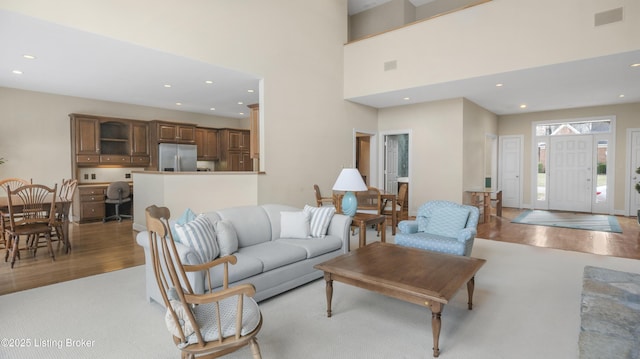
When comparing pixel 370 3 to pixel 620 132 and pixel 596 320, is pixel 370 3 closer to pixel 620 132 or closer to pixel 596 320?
pixel 620 132

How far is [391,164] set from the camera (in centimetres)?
828

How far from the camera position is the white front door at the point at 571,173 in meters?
8.50

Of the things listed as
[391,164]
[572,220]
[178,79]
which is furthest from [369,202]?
[572,220]

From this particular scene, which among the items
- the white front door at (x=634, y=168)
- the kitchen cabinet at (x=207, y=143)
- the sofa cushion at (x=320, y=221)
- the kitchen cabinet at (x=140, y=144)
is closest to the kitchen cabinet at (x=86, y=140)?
the kitchen cabinet at (x=140, y=144)

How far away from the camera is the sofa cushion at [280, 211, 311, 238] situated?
376 cm

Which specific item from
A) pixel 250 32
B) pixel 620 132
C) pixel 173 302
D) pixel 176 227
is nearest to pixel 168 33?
pixel 250 32

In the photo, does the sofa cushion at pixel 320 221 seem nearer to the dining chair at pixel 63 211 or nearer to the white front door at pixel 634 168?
the dining chair at pixel 63 211

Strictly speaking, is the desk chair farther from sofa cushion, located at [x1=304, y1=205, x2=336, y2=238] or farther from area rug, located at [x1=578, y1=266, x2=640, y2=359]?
area rug, located at [x1=578, y1=266, x2=640, y2=359]

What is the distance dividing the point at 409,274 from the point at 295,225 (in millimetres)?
1561

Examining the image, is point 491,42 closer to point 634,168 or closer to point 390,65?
point 390,65

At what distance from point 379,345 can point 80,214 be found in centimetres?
740

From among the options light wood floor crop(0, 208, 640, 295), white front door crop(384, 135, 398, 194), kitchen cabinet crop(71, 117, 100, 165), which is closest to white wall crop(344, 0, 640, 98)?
white front door crop(384, 135, 398, 194)

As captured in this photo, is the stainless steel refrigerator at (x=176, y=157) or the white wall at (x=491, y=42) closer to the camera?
the white wall at (x=491, y=42)

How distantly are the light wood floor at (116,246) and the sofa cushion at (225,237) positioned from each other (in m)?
1.89
